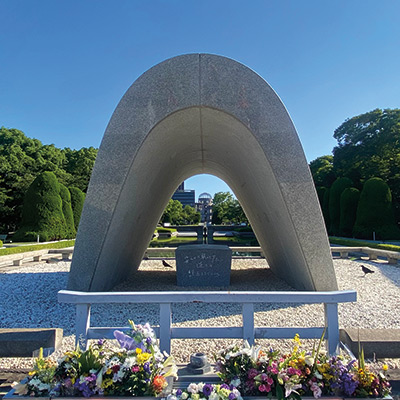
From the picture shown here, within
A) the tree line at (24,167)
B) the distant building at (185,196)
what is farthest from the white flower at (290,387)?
the distant building at (185,196)

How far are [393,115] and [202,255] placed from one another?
31.9m

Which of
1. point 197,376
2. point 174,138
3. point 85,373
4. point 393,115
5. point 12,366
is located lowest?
point 12,366

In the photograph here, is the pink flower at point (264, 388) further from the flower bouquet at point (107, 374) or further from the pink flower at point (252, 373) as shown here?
the flower bouquet at point (107, 374)

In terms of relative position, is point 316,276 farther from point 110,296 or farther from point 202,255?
point 110,296

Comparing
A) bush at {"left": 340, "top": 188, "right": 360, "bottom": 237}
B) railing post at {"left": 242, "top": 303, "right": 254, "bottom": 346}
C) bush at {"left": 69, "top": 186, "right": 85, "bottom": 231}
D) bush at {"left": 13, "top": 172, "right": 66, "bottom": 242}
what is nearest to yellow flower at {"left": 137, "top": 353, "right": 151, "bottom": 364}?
railing post at {"left": 242, "top": 303, "right": 254, "bottom": 346}

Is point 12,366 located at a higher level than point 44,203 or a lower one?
lower

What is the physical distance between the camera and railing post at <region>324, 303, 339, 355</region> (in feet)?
9.78

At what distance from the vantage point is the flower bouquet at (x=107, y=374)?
2264 millimetres

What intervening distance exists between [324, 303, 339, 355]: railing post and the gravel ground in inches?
48.8

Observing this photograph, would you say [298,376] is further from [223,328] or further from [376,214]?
[376,214]

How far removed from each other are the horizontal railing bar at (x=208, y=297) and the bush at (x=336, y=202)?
98.7 ft

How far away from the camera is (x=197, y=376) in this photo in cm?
271

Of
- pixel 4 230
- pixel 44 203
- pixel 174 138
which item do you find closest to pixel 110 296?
pixel 174 138

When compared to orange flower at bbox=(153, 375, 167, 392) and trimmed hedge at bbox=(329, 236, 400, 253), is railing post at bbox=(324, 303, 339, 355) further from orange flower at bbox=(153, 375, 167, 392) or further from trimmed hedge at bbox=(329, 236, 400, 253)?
trimmed hedge at bbox=(329, 236, 400, 253)
